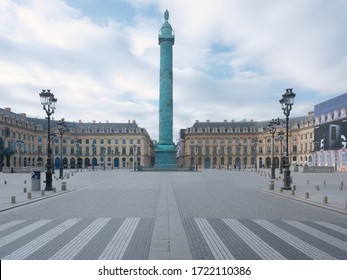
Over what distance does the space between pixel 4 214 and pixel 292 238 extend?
11652 millimetres

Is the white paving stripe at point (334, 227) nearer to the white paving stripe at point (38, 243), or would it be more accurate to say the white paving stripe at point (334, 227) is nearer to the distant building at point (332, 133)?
the white paving stripe at point (38, 243)

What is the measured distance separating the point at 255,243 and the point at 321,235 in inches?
101

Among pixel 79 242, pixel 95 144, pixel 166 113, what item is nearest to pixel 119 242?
pixel 79 242

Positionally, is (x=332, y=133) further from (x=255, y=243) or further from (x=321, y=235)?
(x=255, y=243)

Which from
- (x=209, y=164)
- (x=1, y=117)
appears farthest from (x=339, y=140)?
(x=1, y=117)

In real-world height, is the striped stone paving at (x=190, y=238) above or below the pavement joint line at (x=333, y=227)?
above

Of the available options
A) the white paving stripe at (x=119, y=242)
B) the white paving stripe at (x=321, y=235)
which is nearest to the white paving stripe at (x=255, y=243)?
the white paving stripe at (x=321, y=235)

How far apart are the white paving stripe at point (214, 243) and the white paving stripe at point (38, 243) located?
15.1ft

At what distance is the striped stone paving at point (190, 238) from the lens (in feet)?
26.7

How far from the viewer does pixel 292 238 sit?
9.77m

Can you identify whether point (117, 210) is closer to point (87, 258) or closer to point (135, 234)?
point (135, 234)

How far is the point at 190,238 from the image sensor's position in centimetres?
961

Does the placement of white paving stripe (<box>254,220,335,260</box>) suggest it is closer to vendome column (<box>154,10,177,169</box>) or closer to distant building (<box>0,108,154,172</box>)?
vendome column (<box>154,10,177,169</box>)

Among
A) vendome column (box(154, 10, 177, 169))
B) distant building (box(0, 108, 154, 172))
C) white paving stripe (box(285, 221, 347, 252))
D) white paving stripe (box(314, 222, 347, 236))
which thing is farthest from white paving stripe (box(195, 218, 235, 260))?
distant building (box(0, 108, 154, 172))
